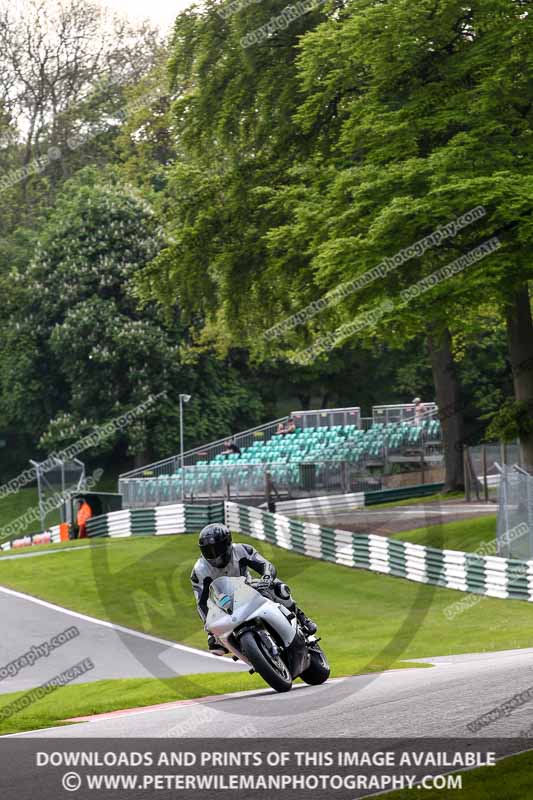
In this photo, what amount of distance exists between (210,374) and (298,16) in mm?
29342

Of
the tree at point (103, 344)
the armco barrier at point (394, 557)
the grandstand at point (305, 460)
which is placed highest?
the tree at point (103, 344)

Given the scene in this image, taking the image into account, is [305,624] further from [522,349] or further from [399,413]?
[399,413]

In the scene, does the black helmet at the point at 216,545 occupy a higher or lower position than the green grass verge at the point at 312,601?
higher

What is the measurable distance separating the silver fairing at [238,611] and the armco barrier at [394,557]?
40.5 ft

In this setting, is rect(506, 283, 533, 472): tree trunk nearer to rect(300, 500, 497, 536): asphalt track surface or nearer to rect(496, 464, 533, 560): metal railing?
rect(496, 464, 533, 560): metal railing

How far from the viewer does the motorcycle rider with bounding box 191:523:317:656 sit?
448 inches

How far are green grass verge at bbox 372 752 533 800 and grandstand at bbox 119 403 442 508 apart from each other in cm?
2975

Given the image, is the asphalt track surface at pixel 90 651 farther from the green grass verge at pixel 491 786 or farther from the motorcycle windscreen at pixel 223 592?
the green grass verge at pixel 491 786

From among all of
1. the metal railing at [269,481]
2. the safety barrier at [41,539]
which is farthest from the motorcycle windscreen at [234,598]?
the safety barrier at [41,539]

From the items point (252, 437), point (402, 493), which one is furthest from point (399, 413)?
point (402, 493)

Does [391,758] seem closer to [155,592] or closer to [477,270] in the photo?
[477,270]

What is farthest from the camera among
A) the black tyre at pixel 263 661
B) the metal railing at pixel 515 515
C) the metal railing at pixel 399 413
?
the metal railing at pixel 399 413

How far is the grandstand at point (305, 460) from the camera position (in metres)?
39.1

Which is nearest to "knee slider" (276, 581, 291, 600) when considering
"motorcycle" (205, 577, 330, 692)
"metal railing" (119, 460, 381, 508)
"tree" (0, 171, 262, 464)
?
"motorcycle" (205, 577, 330, 692)
